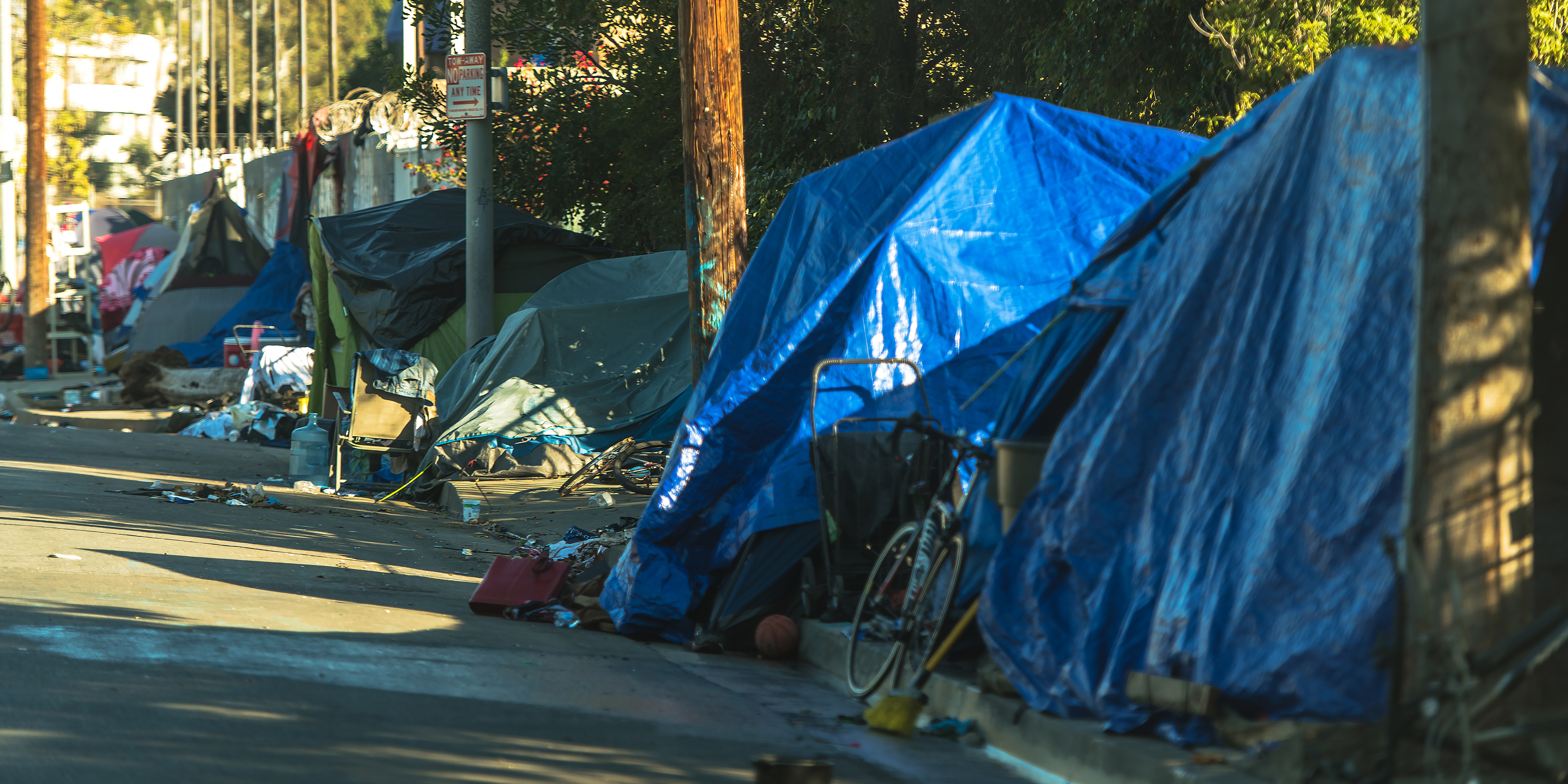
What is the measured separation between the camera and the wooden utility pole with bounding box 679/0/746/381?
911cm

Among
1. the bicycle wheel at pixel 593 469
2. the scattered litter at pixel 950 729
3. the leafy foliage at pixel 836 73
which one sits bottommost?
the scattered litter at pixel 950 729

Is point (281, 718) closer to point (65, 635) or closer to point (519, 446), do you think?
point (65, 635)

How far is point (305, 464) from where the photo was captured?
576 inches

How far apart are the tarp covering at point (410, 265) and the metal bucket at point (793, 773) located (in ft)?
44.2

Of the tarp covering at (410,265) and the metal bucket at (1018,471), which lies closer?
the metal bucket at (1018,471)

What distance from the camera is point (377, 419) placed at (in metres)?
14.3

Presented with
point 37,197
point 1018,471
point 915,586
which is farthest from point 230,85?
point 1018,471

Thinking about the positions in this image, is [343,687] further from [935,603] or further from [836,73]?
[836,73]

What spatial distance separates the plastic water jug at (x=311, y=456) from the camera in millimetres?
14531

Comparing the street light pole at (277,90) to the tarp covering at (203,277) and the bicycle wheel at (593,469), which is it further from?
the bicycle wheel at (593,469)

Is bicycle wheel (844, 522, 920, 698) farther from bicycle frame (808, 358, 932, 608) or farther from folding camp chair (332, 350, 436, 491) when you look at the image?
folding camp chair (332, 350, 436, 491)

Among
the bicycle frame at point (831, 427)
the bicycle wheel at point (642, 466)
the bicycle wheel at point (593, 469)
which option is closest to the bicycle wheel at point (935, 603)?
the bicycle frame at point (831, 427)

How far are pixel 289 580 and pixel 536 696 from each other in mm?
3371

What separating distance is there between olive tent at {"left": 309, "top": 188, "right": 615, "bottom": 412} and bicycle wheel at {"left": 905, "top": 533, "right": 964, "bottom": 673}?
1132cm
